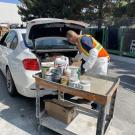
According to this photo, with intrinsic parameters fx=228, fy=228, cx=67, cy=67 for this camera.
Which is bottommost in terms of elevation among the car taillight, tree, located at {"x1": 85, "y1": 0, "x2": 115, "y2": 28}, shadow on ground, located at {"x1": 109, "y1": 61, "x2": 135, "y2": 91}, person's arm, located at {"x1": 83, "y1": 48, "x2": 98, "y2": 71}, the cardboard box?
shadow on ground, located at {"x1": 109, "y1": 61, "x2": 135, "y2": 91}

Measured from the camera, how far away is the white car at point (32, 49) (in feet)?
14.0

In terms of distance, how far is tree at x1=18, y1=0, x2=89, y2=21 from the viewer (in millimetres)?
16891

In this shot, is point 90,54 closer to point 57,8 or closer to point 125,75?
point 125,75

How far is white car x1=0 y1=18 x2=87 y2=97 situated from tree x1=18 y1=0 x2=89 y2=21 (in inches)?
477

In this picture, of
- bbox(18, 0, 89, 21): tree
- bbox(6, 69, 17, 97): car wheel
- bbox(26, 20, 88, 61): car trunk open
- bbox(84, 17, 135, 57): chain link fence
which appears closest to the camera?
bbox(26, 20, 88, 61): car trunk open

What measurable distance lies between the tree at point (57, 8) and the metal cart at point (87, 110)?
44.6ft

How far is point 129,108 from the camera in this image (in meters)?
4.93

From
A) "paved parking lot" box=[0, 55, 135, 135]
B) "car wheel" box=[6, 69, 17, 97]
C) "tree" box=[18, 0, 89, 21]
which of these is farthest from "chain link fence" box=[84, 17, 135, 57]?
"car wheel" box=[6, 69, 17, 97]

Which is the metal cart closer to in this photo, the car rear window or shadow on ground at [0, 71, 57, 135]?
shadow on ground at [0, 71, 57, 135]

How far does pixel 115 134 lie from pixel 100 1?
14.5 meters

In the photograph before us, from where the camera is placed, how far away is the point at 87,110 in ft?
13.4

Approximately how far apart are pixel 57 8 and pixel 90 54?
48.4ft

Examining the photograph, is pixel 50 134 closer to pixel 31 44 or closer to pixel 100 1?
pixel 31 44

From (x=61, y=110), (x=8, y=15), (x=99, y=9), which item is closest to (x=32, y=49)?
(x=61, y=110)
